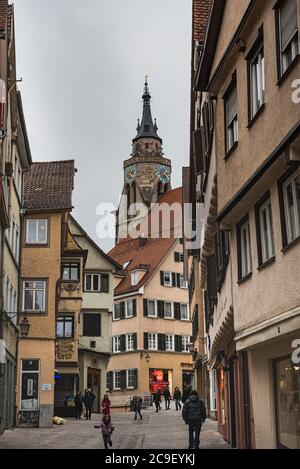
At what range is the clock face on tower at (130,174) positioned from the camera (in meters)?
112

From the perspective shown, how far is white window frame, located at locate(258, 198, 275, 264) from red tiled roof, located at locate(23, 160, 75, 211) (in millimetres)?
21517

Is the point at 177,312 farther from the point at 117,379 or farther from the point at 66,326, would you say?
the point at 66,326

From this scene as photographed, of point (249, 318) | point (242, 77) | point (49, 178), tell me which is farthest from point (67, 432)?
point (242, 77)

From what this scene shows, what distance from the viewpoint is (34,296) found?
3553 centimetres

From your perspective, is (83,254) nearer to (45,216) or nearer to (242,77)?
(45,216)

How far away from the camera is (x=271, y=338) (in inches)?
559

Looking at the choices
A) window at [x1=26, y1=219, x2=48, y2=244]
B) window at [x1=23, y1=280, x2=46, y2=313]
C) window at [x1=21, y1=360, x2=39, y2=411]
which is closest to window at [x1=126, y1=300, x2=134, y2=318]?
window at [x1=23, y1=280, x2=46, y2=313]

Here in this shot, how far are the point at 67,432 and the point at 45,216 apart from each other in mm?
10339

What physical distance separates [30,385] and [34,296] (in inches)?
153

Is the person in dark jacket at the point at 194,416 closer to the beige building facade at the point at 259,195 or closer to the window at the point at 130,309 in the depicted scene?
the beige building facade at the point at 259,195

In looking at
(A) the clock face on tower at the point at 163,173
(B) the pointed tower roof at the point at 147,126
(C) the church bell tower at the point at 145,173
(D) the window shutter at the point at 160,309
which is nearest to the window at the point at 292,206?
(D) the window shutter at the point at 160,309

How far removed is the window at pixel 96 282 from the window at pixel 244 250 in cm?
3433

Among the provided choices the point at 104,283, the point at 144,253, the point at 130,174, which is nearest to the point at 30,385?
the point at 104,283

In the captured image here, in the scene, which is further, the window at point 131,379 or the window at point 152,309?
the window at point 152,309
